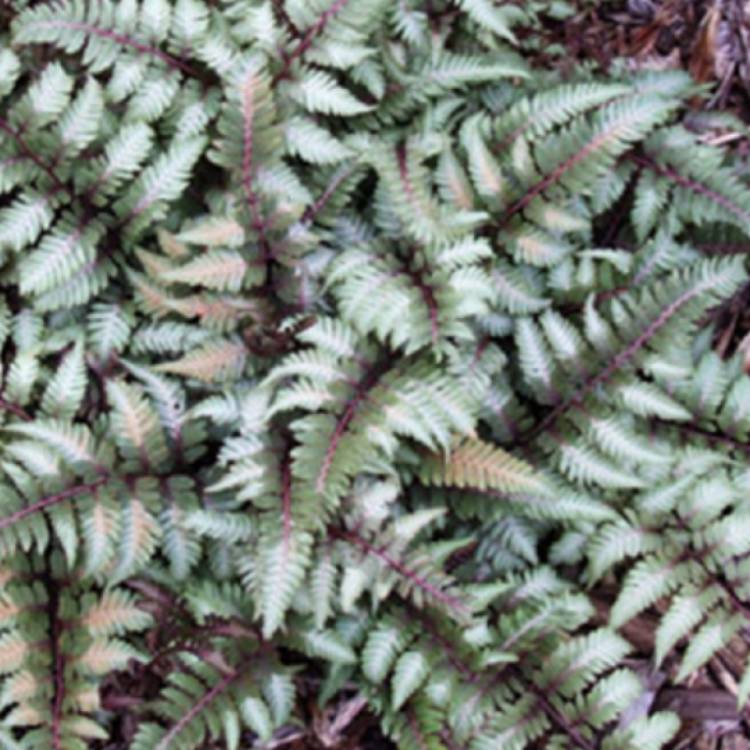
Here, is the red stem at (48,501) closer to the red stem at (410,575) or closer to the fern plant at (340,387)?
the fern plant at (340,387)

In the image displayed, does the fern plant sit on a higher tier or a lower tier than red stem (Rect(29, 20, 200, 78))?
lower

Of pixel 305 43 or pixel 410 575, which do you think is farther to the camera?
pixel 305 43

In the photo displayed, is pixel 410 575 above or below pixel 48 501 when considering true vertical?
below

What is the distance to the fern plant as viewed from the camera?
3.18 metres

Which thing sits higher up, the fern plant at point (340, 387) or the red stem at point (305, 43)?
the red stem at point (305, 43)

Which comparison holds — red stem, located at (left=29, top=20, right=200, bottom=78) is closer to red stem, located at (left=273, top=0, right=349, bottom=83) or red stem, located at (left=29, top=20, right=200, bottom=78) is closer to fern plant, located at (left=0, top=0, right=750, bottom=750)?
fern plant, located at (left=0, top=0, right=750, bottom=750)

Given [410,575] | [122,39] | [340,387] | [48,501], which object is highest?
[122,39]

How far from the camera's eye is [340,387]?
316cm

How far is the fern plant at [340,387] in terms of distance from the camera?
3182 mm

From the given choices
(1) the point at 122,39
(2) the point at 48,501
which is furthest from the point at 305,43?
(2) the point at 48,501

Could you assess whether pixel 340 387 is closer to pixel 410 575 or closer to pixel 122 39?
pixel 410 575

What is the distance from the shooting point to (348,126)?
3.55 m

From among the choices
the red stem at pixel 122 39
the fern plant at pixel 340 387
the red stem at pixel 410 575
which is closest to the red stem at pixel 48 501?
the fern plant at pixel 340 387

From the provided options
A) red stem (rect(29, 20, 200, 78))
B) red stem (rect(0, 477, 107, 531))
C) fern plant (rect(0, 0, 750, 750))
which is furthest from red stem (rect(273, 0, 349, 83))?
red stem (rect(0, 477, 107, 531))
